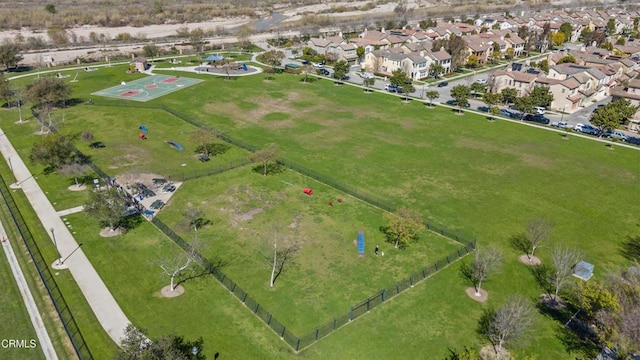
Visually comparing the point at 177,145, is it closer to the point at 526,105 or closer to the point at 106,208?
the point at 106,208

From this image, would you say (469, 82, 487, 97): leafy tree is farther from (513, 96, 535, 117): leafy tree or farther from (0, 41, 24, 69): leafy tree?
(0, 41, 24, 69): leafy tree

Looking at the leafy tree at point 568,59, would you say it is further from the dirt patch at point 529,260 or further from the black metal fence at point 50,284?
the black metal fence at point 50,284

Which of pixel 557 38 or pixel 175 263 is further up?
pixel 557 38

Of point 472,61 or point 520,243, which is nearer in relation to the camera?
point 520,243

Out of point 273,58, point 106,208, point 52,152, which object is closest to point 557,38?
point 273,58

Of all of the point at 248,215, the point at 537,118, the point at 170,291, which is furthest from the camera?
the point at 537,118

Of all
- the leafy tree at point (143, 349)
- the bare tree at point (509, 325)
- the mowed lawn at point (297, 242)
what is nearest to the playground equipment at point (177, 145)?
the mowed lawn at point (297, 242)

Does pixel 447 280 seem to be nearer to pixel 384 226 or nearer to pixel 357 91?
pixel 384 226

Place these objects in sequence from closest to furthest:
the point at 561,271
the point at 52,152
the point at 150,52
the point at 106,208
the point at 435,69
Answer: the point at 561,271
the point at 106,208
the point at 52,152
the point at 435,69
the point at 150,52
